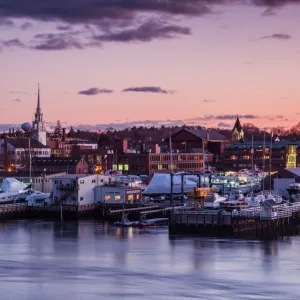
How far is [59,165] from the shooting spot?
66.2m

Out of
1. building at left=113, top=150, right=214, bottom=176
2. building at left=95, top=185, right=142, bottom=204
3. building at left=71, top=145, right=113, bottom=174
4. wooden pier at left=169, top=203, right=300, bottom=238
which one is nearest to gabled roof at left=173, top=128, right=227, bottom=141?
building at left=71, top=145, right=113, bottom=174

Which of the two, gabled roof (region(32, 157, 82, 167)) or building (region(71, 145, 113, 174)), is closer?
gabled roof (region(32, 157, 82, 167))

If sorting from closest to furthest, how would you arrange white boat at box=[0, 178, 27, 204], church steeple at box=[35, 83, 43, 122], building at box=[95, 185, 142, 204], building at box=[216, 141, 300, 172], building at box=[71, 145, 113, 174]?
building at box=[95, 185, 142, 204] < white boat at box=[0, 178, 27, 204] < building at box=[71, 145, 113, 174] < building at box=[216, 141, 300, 172] < church steeple at box=[35, 83, 43, 122]

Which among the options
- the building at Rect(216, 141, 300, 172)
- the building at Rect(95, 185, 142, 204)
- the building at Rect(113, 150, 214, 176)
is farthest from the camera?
the building at Rect(216, 141, 300, 172)

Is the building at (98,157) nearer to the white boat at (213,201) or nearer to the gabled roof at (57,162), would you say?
the gabled roof at (57,162)

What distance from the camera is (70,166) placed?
217ft

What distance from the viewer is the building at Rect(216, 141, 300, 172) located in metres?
83.0

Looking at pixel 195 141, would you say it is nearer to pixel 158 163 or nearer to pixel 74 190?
pixel 158 163

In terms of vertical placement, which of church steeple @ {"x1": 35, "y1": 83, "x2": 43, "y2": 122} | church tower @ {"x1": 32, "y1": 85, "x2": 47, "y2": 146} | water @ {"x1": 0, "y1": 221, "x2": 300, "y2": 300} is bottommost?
water @ {"x1": 0, "y1": 221, "x2": 300, "y2": 300}

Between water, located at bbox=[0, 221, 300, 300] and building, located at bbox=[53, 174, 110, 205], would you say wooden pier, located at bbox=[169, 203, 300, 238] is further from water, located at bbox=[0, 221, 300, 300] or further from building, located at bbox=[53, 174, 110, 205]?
building, located at bbox=[53, 174, 110, 205]

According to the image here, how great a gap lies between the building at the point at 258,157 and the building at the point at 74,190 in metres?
37.3

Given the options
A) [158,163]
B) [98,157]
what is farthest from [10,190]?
[98,157]

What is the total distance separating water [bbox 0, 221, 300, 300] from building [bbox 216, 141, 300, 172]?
4709 centimetres

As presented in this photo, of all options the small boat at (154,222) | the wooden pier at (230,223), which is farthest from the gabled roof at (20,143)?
the wooden pier at (230,223)
